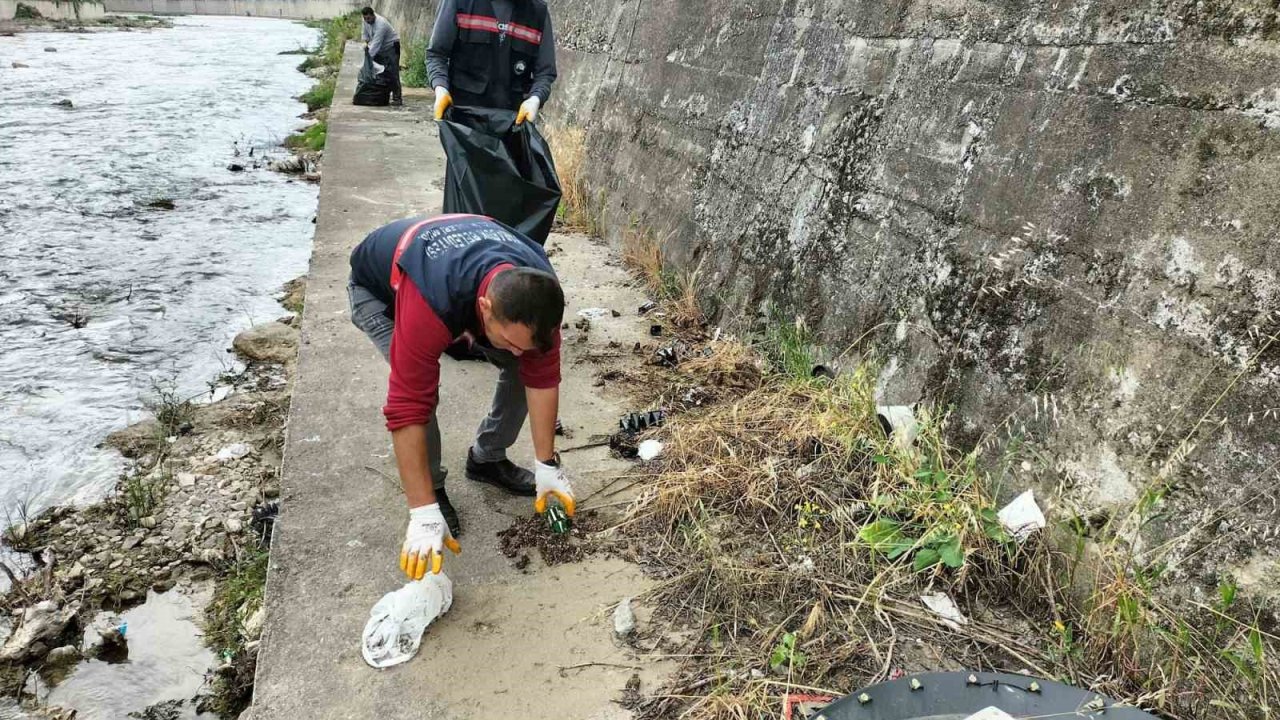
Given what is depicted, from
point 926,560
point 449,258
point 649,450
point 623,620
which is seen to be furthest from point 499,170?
point 926,560

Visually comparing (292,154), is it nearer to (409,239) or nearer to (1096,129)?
(409,239)

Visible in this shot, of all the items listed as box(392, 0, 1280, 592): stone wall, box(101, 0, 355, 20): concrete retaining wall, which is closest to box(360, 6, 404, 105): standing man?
box(392, 0, 1280, 592): stone wall

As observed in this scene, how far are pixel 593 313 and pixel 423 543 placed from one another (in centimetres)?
237

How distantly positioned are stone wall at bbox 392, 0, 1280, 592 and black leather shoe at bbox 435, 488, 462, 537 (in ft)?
5.17

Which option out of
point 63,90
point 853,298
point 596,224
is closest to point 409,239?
point 853,298

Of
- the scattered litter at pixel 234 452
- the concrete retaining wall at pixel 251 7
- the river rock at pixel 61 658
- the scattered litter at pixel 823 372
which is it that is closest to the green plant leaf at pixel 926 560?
the scattered litter at pixel 823 372

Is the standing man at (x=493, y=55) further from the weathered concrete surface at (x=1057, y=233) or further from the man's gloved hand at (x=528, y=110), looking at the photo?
the weathered concrete surface at (x=1057, y=233)

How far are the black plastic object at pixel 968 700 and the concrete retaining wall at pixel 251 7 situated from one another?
4507 cm

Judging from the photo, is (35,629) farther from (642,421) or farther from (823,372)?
(823,372)

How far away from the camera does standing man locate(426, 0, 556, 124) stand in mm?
3930

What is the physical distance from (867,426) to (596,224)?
3.55m

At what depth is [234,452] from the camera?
3.58m

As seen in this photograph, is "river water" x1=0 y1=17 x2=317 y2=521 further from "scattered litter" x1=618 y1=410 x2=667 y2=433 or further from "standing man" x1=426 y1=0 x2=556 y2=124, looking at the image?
"scattered litter" x1=618 y1=410 x2=667 y2=433

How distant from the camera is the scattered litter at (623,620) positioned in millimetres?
2104
